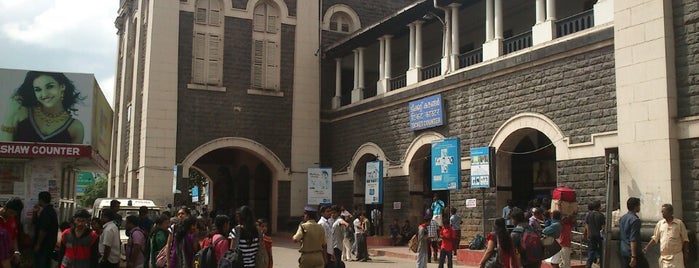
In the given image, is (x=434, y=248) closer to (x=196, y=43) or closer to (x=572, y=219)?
(x=572, y=219)

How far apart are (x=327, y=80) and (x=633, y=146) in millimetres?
16535

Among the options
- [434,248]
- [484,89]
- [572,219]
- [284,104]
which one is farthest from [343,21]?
[572,219]

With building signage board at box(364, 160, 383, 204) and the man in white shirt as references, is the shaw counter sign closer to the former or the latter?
the man in white shirt

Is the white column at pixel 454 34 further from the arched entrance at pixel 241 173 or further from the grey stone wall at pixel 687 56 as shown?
the arched entrance at pixel 241 173

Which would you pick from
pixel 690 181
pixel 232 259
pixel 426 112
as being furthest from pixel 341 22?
pixel 232 259

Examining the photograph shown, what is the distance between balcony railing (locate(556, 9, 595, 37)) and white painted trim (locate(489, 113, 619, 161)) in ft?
7.04

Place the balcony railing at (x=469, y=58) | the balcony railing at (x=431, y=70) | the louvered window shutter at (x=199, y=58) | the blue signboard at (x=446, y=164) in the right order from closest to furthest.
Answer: the blue signboard at (x=446, y=164), the balcony railing at (x=469, y=58), the balcony railing at (x=431, y=70), the louvered window shutter at (x=199, y=58)

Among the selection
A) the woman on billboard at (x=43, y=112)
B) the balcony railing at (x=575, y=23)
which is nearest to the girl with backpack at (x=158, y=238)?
the woman on billboard at (x=43, y=112)

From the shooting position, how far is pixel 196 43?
26.5m

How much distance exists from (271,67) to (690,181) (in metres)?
18.0

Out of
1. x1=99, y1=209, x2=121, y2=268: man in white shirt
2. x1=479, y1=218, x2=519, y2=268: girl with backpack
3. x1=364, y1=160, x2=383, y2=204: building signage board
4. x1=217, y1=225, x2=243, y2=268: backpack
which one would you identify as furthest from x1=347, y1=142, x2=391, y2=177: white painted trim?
x1=217, y1=225, x2=243, y2=268: backpack

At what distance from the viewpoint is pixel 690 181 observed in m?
12.6

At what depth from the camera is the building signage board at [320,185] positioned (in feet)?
77.0

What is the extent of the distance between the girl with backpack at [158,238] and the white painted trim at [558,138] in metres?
9.61
